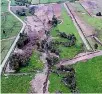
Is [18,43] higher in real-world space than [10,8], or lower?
higher

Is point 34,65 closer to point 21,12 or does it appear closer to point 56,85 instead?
point 56,85

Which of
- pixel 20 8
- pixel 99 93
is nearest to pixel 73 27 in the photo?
pixel 20 8

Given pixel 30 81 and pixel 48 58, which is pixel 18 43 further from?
pixel 30 81

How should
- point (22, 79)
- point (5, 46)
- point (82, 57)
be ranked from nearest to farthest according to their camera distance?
1. point (22, 79)
2. point (82, 57)
3. point (5, 46)

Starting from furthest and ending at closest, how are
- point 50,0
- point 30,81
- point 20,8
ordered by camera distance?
point 50,0
point 20,8
point 30,81

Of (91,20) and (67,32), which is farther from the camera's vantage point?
(91,20)

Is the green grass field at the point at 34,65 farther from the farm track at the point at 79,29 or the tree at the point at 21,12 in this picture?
the tree at the point at 21,12

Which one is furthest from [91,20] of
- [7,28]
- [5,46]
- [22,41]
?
[5,46]
